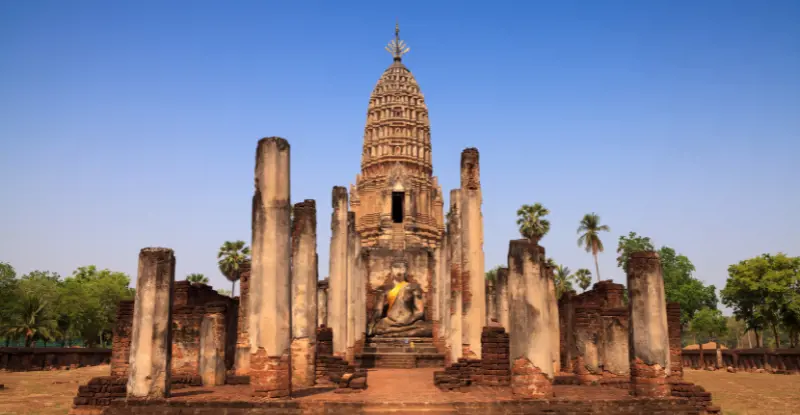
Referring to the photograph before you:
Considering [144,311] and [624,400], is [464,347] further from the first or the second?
[144,311]

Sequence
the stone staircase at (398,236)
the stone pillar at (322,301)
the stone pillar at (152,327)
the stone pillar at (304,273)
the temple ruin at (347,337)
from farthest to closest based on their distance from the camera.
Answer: the stone staircase at (398,236) < the stone pillar at (322,301) < the stone pillar at (304,273) < the stone pillar at (152,327) < the temple ruin at (347,337)

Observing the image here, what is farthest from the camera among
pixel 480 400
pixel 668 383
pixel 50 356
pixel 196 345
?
pixel 50 356

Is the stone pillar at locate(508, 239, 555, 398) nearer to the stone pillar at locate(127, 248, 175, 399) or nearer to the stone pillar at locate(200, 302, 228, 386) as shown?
the stone pillar at locate(127, 248, 175, 399)

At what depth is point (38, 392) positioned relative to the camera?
67.1ft

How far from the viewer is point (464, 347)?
17.0 m

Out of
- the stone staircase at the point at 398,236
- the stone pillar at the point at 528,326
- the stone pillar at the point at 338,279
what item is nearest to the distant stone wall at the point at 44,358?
the stone staircase at the point at 398,236

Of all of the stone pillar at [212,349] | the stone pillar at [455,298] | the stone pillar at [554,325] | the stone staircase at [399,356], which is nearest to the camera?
the stone pillar at [212,349]

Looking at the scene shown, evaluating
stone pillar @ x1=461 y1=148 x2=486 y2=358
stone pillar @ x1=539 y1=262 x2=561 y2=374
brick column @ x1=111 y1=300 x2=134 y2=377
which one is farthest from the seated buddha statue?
brick column @ x1=111 y1=300 x2=134 y2=377

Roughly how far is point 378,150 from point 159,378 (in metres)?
32.0

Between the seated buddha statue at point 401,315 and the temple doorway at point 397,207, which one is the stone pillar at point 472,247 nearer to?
the seated buddha statue at point 401,315

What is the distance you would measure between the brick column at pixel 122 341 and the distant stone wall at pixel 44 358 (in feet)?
63.9

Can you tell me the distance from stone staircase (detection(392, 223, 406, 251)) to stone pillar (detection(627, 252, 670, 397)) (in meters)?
25.0

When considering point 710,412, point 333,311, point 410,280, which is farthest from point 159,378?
point 410,280

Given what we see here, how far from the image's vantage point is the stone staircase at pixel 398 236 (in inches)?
1534
